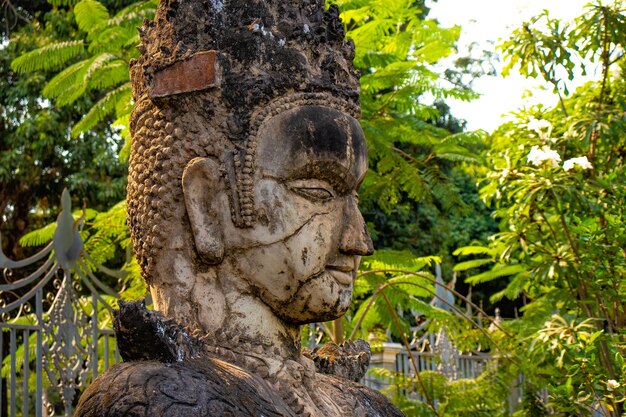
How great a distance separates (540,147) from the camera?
850 centimetres

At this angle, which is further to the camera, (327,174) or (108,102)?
(108,102)

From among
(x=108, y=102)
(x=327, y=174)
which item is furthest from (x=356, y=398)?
(x=108, y=102)

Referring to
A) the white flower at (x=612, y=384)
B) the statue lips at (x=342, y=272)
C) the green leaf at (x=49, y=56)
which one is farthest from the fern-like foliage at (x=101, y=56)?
the statue lips at (x=342, y=272)

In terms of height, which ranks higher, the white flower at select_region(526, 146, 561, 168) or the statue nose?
the white flower at select_region(526, 146, 561, 168)

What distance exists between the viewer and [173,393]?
333 cm

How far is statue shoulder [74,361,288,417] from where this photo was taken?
10.8 ft

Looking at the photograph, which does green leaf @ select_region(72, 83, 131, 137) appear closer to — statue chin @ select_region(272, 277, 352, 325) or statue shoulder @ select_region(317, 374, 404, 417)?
statue shoulder @ select_region(317, 374, 404, 417)

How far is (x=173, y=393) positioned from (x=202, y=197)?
0.85 meters

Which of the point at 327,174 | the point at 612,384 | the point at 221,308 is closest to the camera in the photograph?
the point at 221,308

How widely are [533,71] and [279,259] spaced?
17.5 ft

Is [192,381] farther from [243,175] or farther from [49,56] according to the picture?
[49,56]

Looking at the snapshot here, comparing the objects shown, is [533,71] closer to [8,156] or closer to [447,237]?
[8,156]

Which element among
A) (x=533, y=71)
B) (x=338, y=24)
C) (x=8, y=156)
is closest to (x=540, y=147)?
(x=533, y=71)

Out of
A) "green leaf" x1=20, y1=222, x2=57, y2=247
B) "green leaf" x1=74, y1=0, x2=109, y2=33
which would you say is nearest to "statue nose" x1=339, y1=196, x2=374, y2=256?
"green leaf" x1=74, y1=0, x2=109, y2=33
